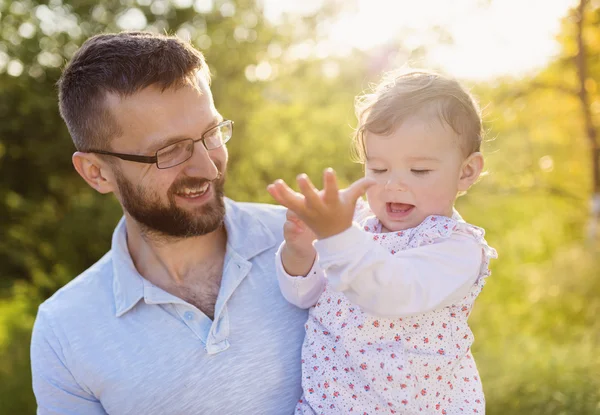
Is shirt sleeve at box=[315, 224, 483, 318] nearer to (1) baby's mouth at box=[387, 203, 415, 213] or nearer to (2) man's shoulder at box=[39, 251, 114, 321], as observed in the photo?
(1) baby's mouth at box=[387, 203, 415, 213]

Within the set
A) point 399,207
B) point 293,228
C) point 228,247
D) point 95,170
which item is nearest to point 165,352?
point 228,247

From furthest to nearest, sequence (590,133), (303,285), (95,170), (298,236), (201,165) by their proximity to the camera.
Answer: (590,133)
(95,170)
(201,165)
(303,285)
(298,236)

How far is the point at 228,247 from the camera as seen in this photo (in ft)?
8.79

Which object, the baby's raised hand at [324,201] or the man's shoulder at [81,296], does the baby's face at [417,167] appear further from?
the man's shoulder at [81,296]

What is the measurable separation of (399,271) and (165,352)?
111cm

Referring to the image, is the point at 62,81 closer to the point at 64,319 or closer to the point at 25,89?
the point at 64,319

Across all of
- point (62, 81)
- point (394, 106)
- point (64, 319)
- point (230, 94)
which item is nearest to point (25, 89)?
point (230, 94)

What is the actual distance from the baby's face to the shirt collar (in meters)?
0.77

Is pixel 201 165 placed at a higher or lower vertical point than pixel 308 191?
lower

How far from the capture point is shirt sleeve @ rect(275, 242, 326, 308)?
2.30m

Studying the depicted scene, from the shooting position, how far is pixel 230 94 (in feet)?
24.2

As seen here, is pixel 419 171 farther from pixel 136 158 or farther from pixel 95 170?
pixel 95 170

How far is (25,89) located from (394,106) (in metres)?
6.87

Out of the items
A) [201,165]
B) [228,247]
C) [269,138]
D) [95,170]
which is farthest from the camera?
[269,138]
